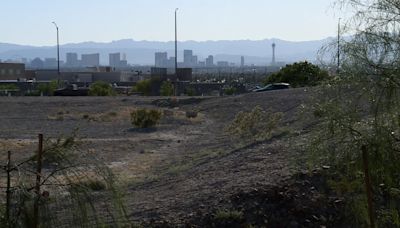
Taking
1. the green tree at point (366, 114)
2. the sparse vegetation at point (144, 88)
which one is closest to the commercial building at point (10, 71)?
the sparse vegetation at point (144, 88)

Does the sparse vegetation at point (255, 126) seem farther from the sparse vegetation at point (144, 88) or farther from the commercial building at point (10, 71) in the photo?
the commercial building at point (10, 71)

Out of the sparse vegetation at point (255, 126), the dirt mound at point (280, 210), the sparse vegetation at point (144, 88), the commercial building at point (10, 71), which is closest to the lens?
the dirt mound at point (280, 210)

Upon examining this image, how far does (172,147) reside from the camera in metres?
32.5

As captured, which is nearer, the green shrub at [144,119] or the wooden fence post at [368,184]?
the wooden fence post at [368,184]

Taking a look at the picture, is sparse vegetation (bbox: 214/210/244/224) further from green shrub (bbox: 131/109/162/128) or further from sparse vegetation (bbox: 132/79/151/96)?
sparse vegetation (bbox: 132/79/151/96)

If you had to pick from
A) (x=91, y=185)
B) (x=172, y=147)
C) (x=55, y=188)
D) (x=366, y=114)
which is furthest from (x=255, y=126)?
(x=55, y=188)

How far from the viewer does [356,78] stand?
Answer: 7.66 meters

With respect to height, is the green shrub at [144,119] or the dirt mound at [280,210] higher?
the dirt mound at [280,210]

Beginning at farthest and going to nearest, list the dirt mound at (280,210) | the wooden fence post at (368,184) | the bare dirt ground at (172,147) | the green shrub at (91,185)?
the bare dirt ground at (172,147) < the dirt mound at (280,210) < the wooden fence post at (368,184) < the green shrub at (91,185)

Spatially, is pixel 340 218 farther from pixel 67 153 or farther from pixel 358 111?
pixel 67 153

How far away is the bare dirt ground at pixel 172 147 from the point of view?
13.6 metres

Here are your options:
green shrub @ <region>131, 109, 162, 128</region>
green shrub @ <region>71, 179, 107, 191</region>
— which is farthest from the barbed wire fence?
green shrub @ <region>131, 109, 162, 128</region>

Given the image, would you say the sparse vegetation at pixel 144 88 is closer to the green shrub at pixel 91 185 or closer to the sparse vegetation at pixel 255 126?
the sparse vegetation at pixel 255 126

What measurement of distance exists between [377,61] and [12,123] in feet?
141
